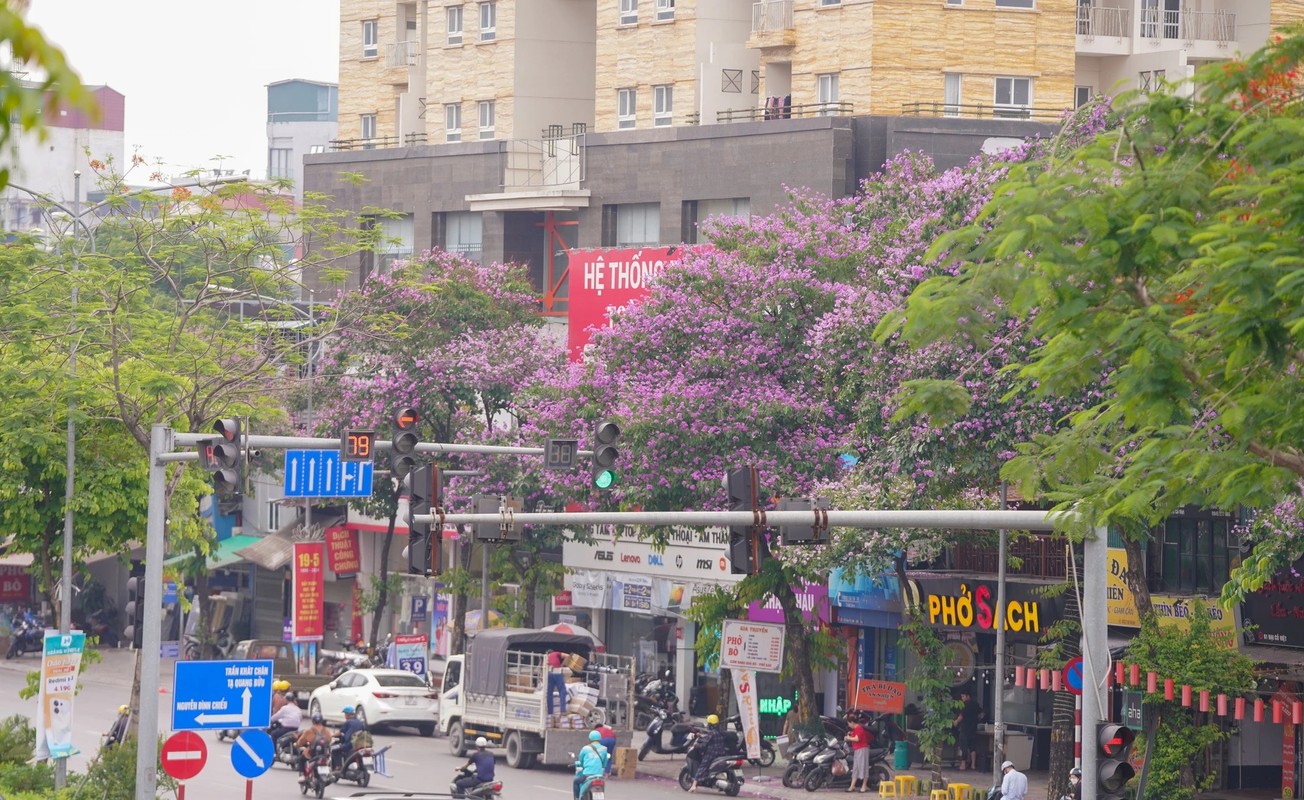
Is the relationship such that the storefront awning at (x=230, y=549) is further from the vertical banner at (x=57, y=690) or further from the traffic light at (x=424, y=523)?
the traffic light at (x=424, y=523)

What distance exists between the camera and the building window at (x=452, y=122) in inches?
2530

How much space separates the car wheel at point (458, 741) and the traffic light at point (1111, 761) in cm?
2599

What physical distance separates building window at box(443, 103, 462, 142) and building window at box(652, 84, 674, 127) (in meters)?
8.89

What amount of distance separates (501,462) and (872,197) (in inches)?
481

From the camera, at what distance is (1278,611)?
104 feet

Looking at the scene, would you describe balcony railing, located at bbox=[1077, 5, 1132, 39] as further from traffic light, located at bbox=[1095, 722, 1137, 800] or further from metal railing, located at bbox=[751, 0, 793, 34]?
traffic light, located at bbox=[1095, 722, 1137, 800]

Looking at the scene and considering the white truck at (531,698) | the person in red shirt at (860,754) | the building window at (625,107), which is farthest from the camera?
the building window at (625,107)

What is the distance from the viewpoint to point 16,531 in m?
31.3

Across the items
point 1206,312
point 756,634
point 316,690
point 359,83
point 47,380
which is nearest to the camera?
point 1206,312

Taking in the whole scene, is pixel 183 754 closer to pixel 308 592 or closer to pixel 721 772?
pixel 721 772

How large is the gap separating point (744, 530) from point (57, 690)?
13.8 metres

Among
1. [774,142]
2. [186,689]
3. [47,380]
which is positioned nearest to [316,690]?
[47,380]

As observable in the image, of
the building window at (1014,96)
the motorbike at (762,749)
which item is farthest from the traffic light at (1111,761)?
the building window at (1014,96)

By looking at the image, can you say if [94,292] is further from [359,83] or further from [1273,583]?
[359,83]
